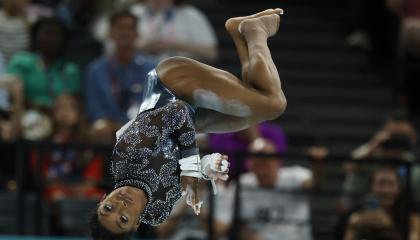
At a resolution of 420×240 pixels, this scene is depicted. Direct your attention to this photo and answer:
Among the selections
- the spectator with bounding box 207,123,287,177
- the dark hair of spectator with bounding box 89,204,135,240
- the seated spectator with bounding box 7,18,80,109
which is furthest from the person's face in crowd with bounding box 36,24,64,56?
the dark hair of spectator with bounding box 89,204,135,240

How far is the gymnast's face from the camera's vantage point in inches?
190

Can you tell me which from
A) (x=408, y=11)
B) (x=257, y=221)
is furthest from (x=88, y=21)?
(x=408, y=11)

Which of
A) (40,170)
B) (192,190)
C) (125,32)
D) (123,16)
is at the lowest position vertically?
(40,170)

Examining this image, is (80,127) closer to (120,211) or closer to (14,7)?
(14,7)

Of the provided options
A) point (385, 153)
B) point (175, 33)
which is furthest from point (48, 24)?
point (385, 153)

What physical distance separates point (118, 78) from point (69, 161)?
2.13 ft

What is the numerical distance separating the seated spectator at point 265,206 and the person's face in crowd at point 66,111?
1.11m

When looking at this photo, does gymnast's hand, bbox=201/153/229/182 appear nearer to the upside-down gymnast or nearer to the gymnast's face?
the upside-down gymnast

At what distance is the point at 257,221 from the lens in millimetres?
7145

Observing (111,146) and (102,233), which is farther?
(111,146)

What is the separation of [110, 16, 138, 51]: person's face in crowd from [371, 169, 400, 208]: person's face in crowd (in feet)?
6.03

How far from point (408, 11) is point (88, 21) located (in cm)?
322

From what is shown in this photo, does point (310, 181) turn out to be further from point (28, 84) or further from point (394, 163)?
point (28, 84)

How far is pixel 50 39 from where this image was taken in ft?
25.1
